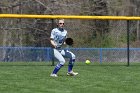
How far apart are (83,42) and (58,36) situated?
8.37m

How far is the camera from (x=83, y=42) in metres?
21.1

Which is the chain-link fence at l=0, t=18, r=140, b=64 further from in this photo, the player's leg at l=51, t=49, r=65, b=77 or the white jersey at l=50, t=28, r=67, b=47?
the player's leg at l=51, t=49, r=65, b=77

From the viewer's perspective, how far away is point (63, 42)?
42.2ft

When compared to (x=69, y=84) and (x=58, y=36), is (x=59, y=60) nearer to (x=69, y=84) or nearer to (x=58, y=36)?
(x=58, y=36)

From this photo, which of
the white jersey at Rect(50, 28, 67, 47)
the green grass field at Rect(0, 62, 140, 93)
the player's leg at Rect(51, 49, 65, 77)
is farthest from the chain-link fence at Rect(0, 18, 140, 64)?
the green grass field at Rect(0, 62, 140, 93)

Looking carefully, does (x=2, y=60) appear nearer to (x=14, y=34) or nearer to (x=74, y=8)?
(x=14, y=34)

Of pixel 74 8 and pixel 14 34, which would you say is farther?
pixel 74 8

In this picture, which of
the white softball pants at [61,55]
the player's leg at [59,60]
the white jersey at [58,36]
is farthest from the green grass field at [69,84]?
the white jersey at [58,36]

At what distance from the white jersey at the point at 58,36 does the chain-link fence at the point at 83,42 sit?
6799mm

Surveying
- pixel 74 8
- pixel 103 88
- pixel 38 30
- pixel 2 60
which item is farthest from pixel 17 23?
pixel 103 88

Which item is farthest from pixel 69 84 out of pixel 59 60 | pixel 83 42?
pixel 83 42

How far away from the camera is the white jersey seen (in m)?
12.7

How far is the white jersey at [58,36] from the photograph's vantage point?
1267cm

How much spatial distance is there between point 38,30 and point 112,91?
14389 millimetres
